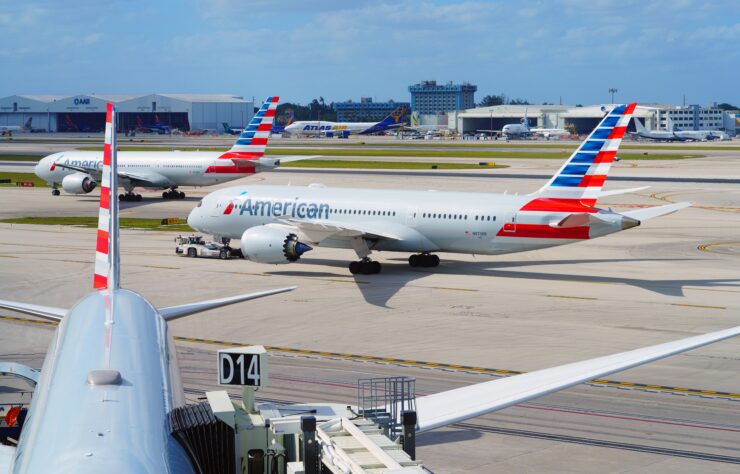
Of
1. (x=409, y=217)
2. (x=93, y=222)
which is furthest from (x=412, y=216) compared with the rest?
(x=93, y=222)

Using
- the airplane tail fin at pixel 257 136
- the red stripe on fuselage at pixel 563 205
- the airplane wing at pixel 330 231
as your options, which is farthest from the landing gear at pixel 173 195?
the red stripe on fuselage at pixel 563 205

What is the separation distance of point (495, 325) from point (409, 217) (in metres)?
13.6

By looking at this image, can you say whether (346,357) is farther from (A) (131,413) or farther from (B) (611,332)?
(A) (131,413)

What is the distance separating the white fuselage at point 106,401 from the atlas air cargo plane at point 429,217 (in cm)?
3233

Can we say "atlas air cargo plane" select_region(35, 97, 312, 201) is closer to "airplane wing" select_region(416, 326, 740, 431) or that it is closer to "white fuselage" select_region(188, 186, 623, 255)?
"white fuselage" select_region(188, 186, 623, 255)

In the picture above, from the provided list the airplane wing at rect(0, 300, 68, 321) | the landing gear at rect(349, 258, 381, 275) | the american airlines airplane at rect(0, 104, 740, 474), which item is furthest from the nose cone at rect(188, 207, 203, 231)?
the airplane wing at rect(0, 300, 68, 321)

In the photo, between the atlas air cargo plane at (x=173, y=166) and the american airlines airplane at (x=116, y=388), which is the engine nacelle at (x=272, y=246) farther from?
the atlas air cargo plane at (x=173, y=166)

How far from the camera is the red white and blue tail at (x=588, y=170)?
4869 cm

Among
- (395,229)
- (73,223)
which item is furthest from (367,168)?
(395,229)

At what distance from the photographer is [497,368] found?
109 ft

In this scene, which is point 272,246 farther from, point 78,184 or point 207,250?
point 78,184

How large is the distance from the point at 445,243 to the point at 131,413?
38935 mm

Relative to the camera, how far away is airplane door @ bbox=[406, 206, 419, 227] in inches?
2063

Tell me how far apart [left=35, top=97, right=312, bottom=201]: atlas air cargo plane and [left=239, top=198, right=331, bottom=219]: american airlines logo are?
33.3m
